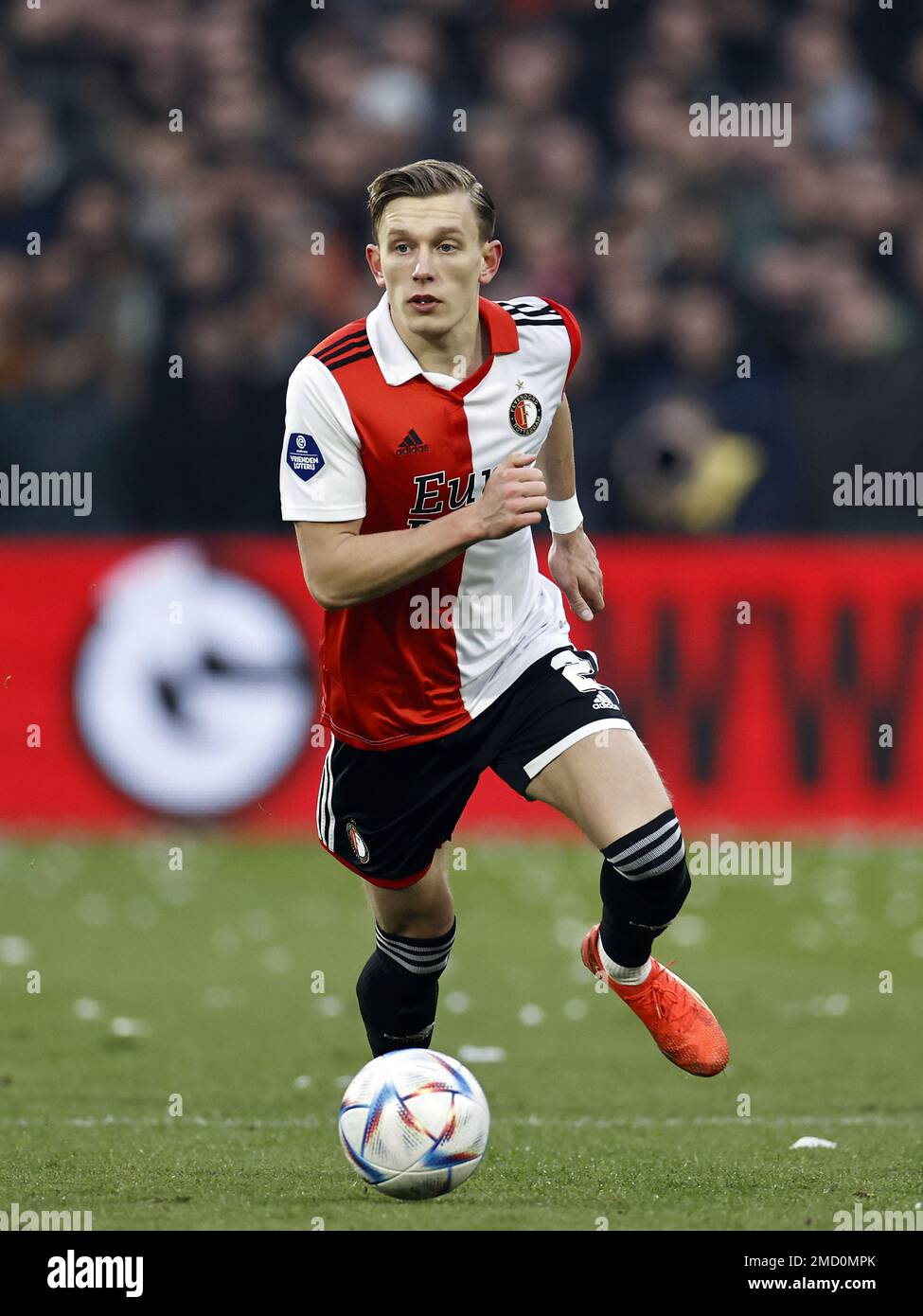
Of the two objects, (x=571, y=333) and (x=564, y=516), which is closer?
(x=571, y=333)

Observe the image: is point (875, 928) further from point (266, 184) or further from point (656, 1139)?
point (266, 184)

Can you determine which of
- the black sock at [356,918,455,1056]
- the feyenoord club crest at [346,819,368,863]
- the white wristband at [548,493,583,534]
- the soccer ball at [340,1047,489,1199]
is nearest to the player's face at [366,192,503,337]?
the white wristband at [548,493,583,534]

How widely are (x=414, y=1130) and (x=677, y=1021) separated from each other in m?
1.04

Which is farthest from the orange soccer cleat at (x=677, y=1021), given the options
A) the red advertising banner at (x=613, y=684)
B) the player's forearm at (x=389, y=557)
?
the red advertising banner at (x=613, y=684)

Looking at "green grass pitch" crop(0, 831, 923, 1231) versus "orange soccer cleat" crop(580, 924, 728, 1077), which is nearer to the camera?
"green grass pitch" crop(0, 831, 923, 1231)

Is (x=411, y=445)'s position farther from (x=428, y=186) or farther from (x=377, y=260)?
(x=428, y=186)

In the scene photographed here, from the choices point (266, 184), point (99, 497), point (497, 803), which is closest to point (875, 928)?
point (497, 803)

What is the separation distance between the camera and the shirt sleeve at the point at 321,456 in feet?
18.4

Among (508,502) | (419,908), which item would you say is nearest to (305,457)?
(508,502)

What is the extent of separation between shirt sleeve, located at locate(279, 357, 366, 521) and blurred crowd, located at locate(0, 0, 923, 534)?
6.85 metres

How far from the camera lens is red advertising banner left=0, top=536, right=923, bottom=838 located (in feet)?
40.3

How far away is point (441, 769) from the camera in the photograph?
606 cm

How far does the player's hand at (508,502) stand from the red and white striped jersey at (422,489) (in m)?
0.34

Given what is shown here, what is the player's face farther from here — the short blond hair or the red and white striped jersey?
the red and white striped jersey
